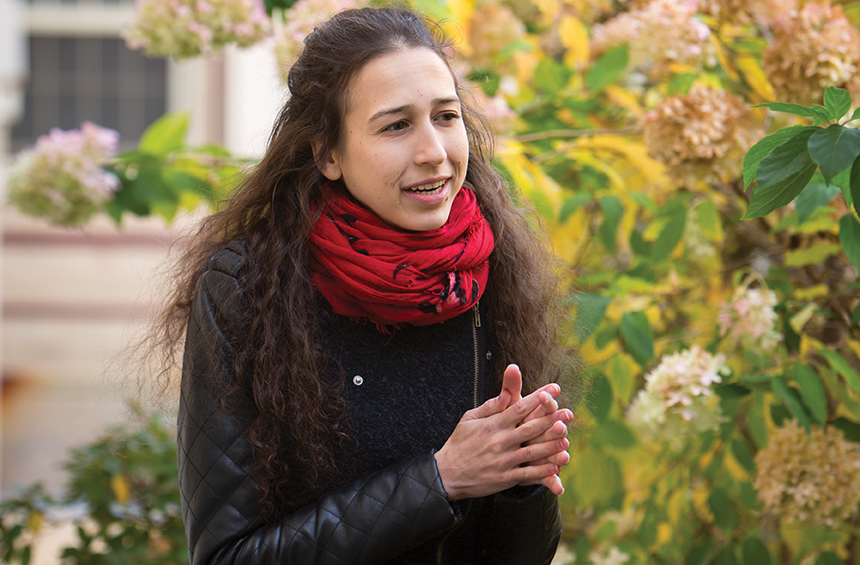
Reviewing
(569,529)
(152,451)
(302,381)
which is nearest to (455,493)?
(302,381)

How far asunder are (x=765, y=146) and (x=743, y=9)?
33.3 inches

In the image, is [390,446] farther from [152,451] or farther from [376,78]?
[152,451]

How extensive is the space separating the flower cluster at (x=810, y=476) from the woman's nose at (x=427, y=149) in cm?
90

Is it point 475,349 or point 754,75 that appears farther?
point 754,75

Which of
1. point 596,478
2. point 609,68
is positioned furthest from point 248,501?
point 609,68

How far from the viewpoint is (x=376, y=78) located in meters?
1.24

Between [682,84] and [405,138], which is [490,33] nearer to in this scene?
[682,84]

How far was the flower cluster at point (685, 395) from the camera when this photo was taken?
1591 mm

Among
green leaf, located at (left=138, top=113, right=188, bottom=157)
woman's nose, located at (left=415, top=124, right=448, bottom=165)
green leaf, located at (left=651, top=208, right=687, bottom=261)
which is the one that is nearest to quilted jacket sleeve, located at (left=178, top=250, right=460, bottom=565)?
woman's nose, located at (left=415, top=124, right=448, bottom=165)

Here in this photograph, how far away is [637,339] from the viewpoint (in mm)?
1716

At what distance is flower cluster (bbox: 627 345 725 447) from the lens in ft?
5.22

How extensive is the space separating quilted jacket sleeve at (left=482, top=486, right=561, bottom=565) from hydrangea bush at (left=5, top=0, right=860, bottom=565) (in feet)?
1.21

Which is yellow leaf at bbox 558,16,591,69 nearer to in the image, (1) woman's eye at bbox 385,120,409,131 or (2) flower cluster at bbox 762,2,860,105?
(2) flower cluster at bbox 762,2,860,105

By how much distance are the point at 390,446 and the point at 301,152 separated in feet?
1.59
